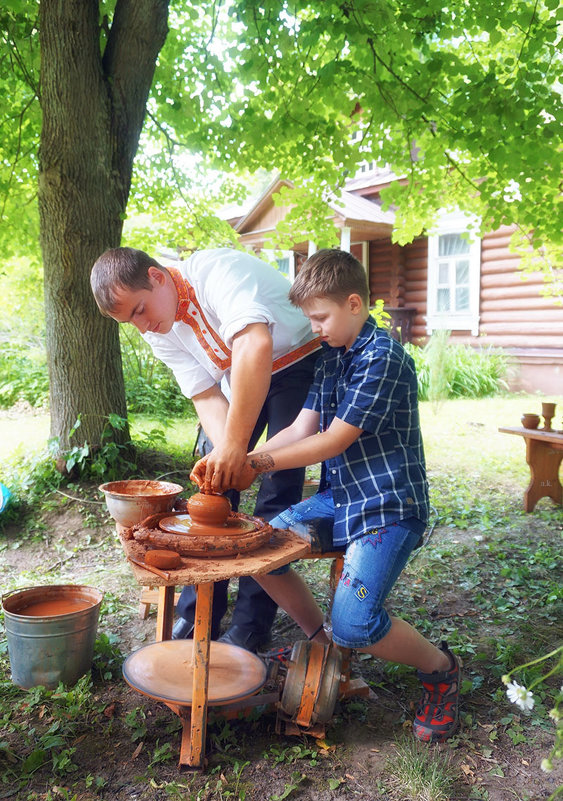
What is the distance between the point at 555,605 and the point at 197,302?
258cm

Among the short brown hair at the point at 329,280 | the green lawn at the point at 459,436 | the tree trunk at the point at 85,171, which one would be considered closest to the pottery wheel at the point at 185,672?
the short brown hair at the point at 329,280

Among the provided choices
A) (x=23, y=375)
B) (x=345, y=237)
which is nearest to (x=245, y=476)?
(x=23, y=375)

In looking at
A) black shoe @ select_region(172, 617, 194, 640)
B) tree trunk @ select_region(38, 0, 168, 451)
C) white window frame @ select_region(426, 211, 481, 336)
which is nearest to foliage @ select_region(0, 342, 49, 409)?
tree trunk @ select_region(38, 0, 168, 451)

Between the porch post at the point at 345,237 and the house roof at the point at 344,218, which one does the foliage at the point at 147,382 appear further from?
the porch post at the point at 345,237

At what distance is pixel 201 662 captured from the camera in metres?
2.01

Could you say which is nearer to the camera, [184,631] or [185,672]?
[185,672]

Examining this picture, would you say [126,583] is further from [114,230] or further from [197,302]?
[114,230]

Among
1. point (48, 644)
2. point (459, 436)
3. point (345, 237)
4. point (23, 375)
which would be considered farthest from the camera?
point (345, 237)

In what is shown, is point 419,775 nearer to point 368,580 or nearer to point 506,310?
point 368,580

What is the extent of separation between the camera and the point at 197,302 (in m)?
2.61

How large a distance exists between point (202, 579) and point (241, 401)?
672mm

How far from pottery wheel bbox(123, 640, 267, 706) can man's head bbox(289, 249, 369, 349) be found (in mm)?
1285

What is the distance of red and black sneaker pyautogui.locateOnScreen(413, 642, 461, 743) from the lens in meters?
2.26

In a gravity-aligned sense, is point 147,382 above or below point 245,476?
above
